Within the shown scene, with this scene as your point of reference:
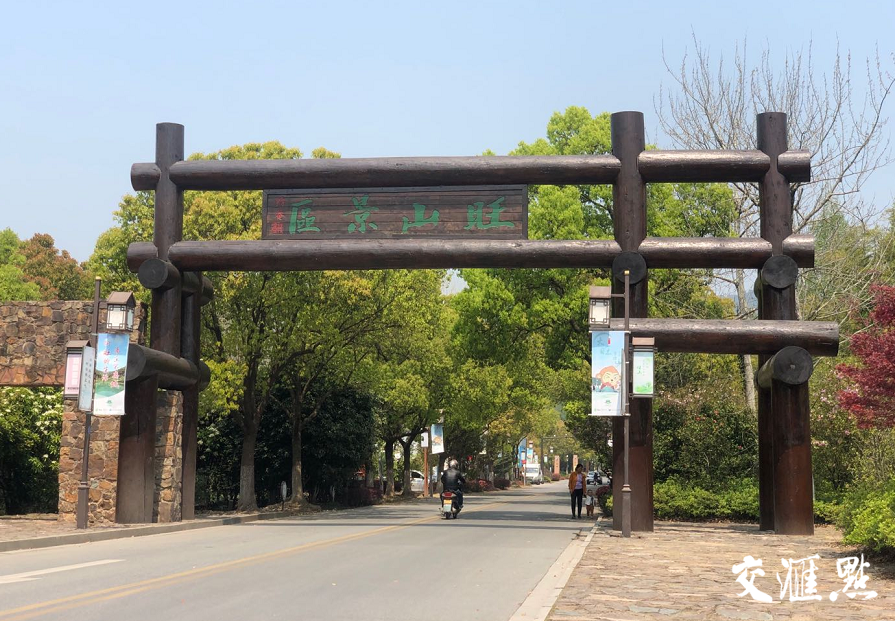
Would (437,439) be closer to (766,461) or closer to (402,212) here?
(402,212)

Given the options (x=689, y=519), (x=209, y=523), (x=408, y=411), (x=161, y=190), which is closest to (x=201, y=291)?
(x=161, y=190)

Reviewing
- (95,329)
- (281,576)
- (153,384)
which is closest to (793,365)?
(281,576)

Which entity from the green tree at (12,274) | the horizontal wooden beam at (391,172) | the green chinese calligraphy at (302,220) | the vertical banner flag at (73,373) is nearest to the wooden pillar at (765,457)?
the horizontal wooden beam at (391,172)

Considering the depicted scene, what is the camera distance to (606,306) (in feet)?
67.7

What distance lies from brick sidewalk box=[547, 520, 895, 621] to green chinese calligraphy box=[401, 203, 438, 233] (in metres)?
7.61

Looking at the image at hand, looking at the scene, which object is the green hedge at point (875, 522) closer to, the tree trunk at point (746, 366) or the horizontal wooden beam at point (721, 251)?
the horizontal wooden beam at point (721, 251)

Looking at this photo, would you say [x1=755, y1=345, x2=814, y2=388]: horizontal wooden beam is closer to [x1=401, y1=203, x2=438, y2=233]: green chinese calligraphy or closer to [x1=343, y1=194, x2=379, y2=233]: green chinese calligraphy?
[x1=401, y1=203, x2=438, y2=233]: green chinese calligraphy

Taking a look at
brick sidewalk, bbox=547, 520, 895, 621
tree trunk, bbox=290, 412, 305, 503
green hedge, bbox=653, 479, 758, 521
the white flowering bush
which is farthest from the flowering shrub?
tree trunk, bbox=290, 412, 305, 503

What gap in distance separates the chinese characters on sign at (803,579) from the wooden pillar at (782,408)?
491cm

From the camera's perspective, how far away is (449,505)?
27.2 m

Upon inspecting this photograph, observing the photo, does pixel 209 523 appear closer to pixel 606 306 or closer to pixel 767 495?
pixel 606 306

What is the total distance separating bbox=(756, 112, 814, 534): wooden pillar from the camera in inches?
805

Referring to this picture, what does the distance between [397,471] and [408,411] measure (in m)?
27.4

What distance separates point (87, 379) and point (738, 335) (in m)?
13.2
